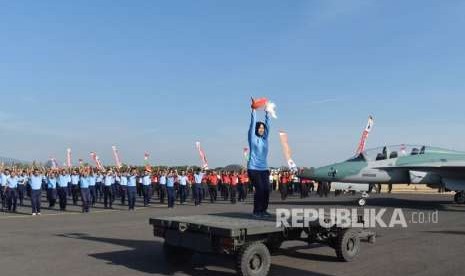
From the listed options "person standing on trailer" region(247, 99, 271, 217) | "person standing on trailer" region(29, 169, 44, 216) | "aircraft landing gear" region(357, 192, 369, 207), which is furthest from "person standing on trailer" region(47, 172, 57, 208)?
"person standing on trailer" region(247, 99, 271, 217)

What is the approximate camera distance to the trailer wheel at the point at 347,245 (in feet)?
26.9

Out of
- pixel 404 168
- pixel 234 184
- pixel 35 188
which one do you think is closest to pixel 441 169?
pixel 404 168

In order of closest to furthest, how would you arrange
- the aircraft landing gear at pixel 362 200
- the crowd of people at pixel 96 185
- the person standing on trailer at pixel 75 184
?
the aircraft landing gear at pixel 362 200 → the crowd of people at pixel 96 185 → the person standing on trailer at pixel 75 184

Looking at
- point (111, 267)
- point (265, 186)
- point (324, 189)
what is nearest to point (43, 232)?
point (111, 267)

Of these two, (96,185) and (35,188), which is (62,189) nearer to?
(35,188)

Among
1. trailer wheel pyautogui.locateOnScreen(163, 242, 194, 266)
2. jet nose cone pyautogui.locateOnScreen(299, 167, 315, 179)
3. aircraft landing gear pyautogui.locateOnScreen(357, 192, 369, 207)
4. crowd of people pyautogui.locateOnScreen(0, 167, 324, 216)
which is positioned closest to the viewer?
trailer wheel pyautogui.locateOnScreen(163, 242, 194, 266)

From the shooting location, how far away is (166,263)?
Result: 834 cm

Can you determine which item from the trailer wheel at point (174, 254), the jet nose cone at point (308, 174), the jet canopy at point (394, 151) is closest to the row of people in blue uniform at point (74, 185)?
the jet nose cone at point (308, 174)

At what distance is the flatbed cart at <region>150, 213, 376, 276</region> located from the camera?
6.88 meters

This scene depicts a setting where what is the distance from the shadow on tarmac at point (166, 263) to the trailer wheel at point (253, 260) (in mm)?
491

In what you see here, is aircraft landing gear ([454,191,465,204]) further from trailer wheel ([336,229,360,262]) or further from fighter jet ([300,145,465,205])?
trailer wheel ([336,229,360,262])

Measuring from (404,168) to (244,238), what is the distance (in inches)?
544

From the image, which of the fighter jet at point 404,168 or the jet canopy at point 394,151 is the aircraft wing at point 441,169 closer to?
the fighter jet at point 404,168

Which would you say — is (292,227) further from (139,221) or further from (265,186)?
(139,221)
